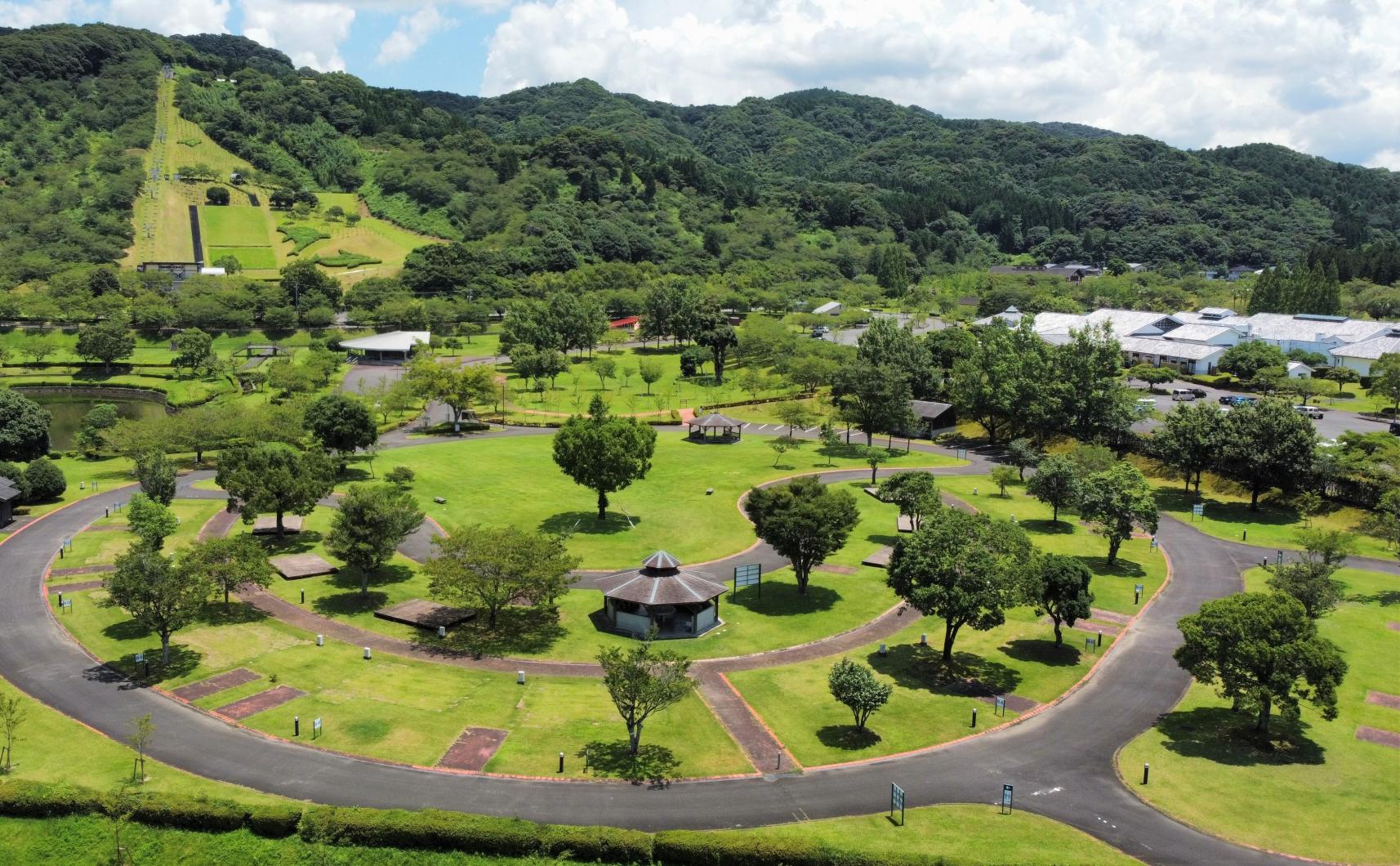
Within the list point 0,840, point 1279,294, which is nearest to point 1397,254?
point 1279,294

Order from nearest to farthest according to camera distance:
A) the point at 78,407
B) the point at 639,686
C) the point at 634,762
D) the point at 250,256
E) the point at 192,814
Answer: the point at 192,814 → the point at 639,686 → the point at 634,762 → the point at 78,407 → the point at 250,256

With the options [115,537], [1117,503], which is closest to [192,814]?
[115,537]

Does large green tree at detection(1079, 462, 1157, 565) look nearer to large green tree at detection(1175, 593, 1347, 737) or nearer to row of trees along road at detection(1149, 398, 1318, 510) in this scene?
row of trees along road at detection(1149, 398, 1318, 510)

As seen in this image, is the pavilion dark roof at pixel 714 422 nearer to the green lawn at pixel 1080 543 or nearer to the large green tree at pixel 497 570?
the green lawn at pixel 1080 543

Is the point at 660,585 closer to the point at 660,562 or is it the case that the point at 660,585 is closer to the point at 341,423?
the point at 660,562

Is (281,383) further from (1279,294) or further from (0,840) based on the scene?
(1279,294)

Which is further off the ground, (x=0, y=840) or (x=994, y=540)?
(x=994, y=540)
